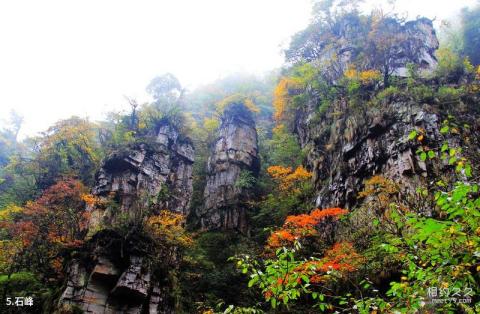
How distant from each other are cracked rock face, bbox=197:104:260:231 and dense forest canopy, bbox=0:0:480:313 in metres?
0.14

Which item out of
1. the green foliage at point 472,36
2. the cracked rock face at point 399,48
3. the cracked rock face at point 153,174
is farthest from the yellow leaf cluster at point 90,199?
the green foliage at point 472,36

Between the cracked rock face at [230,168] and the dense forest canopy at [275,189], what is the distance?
14 centimetres

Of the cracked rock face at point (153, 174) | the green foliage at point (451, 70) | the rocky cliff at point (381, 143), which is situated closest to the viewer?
the rocky cliff at point (381, 143)

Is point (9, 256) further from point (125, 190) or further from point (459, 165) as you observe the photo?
point (459, 165)

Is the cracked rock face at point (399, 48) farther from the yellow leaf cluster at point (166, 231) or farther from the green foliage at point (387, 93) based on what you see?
the yellow leaf cluster at point (166, 231)

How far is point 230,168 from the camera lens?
30.8m

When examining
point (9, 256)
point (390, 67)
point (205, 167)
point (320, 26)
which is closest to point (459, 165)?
point (9, 256)

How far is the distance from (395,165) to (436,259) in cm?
1581

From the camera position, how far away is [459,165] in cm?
412

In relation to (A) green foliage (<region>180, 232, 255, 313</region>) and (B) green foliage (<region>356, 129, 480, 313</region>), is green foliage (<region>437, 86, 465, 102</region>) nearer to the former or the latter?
(A) green foliage (<region>180, 232, 255, 313</region>)

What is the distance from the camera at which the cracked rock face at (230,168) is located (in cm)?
2731

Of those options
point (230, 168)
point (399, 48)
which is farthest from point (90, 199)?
point (399, 48)

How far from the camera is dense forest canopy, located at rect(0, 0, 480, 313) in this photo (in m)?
14.7

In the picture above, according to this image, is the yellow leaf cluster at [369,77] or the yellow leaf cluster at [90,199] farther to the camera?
the yellow leaf cluster at [369,77]
